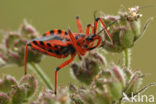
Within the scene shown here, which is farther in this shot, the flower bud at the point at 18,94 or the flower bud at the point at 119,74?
the flower bud at the point at 18,94

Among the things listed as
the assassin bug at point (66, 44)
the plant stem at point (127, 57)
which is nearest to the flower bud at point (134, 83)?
the plant stem at point (127, 57)

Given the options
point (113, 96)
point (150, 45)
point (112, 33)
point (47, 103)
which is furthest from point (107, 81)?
point (150, 45)

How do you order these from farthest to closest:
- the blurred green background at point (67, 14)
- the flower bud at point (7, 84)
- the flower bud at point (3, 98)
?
the blurred green background at point (67, 14) < the flower bud at point (7, 84) < the flower bud at point (3, 98)

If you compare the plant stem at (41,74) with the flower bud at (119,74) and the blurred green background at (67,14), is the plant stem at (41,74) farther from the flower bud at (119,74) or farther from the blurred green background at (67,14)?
the blurred green background at (67,14)

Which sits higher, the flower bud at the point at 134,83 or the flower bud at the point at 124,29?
the flower bud at the point at 124,29

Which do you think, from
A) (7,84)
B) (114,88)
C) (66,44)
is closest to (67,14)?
(66,44)

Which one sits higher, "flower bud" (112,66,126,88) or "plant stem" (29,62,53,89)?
"plant stem" (29,62,53,89)

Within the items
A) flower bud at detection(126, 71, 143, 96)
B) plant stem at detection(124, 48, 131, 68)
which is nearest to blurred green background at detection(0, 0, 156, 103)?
plant stem at detection(124, 48, 131, 68)

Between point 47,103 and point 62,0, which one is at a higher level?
point 62,0

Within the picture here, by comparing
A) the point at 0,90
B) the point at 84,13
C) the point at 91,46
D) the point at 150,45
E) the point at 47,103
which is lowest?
the point at 47,103

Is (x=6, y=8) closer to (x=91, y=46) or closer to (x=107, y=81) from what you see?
(x=91, y=46)

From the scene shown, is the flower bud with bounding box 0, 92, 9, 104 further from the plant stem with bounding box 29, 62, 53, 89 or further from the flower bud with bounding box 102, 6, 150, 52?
the flower bud with bounding box 102, 6, 150, 52
